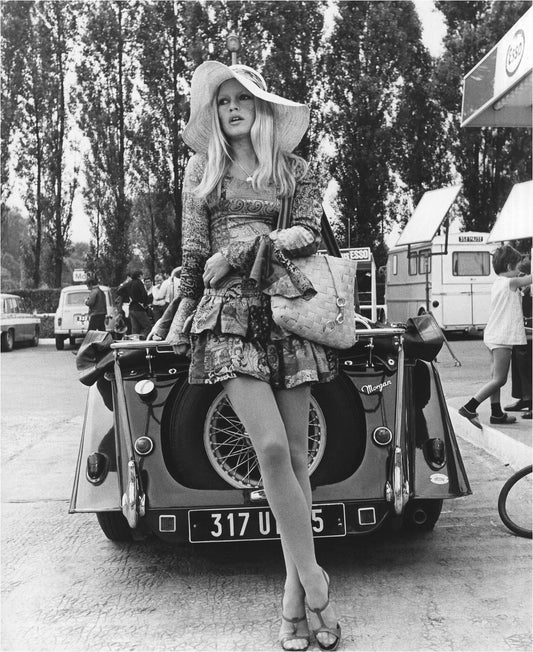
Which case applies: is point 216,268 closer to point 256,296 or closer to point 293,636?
point 256,296

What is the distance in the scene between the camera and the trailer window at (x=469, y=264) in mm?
22203

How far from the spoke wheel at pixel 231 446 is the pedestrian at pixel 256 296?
0.54 metres

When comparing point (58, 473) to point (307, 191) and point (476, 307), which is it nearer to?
point (307, 191)

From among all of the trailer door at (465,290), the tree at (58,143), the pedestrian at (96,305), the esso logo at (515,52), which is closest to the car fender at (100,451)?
the esso logo at (515,52)

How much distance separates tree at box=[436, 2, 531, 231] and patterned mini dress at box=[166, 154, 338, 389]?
91.2 ft

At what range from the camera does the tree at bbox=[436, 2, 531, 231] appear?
29000mm

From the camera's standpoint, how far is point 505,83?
985 centimetres

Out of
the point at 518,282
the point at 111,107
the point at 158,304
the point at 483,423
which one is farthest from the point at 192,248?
the point at 111,107

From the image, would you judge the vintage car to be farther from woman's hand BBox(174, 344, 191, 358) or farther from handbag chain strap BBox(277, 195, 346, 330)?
handbag chain strap BBox(277, 195, 346, 330)

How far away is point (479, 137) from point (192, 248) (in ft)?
93.6

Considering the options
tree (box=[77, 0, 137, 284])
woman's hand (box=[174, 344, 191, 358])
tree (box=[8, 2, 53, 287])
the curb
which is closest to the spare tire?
woman's hand (box=[174, 344, 191, 358])

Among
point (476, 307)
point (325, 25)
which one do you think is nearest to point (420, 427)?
point (476, 307)

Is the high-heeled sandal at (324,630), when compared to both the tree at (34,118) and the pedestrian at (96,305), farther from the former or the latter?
the tree at (34,118)

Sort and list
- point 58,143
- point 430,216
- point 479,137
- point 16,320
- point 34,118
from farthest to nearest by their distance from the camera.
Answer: point 58,143, point 34,118, point 479,137, point 16,320, point 430,216
